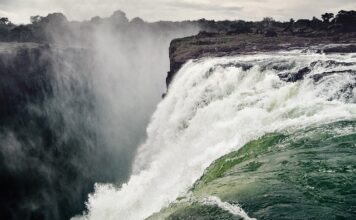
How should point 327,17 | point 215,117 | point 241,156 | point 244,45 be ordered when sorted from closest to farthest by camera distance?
point 241,156, point 215,117, point 244,45, point 327,17

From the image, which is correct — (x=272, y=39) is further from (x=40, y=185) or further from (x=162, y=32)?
(x=162, y=32)

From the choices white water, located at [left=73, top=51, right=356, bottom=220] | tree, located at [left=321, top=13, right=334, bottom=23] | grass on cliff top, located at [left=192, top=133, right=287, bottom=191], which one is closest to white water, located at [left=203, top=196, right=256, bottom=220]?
grass on cliff top, located at [left=192, top=133, right=287, bottom=191]

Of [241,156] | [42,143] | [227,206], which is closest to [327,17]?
[42,143]

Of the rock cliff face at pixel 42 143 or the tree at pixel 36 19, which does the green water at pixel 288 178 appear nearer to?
the rock cliff face at pixel 42 143

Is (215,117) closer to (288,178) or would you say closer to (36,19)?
(288,178)

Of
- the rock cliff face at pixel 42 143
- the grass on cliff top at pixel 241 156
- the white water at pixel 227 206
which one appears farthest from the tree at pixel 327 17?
the white water at pixel 227 206

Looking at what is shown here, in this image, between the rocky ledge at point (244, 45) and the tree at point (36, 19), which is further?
the tree at point (36, 19)

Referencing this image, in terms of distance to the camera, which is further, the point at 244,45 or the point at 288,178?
the point at 244,45

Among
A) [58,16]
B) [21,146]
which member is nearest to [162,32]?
[58,16]
